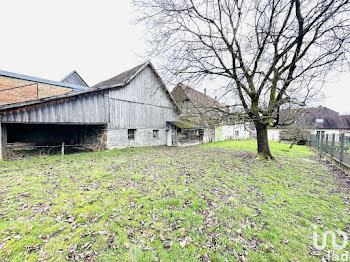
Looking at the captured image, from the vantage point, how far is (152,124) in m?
15.5

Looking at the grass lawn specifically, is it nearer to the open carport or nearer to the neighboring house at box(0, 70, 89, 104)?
the open carport

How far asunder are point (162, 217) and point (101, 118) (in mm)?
10197

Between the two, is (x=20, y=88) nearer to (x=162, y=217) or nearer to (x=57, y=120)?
(x=57, y=120)

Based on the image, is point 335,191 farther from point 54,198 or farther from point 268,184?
point 54,198

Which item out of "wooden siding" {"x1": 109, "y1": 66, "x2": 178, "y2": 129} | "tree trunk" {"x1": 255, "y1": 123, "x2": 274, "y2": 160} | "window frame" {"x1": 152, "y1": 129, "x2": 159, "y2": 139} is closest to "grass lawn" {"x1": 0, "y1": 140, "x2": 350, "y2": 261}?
"tree trunk" {"x1": 255, "y1": 123, "x2": 274, "y2": 160}

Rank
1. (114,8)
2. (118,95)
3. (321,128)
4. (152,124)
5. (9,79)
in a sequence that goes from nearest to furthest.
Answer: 1. (114,8)
2. (118,95)
3. (9,79)
4. (152,124)
5. (321,128)

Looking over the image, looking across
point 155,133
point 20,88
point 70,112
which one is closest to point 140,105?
point 155,133

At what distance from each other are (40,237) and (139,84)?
13146mm

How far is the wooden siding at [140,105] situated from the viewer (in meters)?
12.4

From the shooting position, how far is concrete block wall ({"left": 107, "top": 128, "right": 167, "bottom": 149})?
1215 centimetres

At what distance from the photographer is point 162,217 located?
10.7 feet

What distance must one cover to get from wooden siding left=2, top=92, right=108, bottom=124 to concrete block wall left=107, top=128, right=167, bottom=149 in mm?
1410

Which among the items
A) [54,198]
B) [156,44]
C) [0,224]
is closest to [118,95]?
[156,44]

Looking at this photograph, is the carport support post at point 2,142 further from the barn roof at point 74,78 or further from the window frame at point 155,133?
the barn roof at point 74,78
